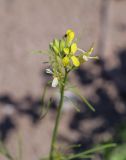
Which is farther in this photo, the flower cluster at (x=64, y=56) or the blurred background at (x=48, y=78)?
the blurred background at (x=48, y=78)

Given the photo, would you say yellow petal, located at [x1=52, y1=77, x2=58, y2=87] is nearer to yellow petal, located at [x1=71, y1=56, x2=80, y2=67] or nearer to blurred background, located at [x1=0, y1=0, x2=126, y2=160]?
yellow petal, located at [x1=71, y1=56, x2=80, y2=67]

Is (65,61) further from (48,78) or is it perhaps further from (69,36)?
(48,78)

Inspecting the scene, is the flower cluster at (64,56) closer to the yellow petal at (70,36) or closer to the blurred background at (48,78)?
the yellow petal at (70,36)

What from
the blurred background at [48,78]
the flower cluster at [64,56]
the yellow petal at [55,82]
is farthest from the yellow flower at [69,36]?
the blurred background at [48,78]

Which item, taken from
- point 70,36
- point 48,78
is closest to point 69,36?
point 70,36

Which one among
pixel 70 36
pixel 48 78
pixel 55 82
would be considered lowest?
pixel 48 78

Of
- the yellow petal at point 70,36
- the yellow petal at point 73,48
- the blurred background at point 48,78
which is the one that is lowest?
the blurred background at point 48,78

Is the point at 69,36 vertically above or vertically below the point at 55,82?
above
